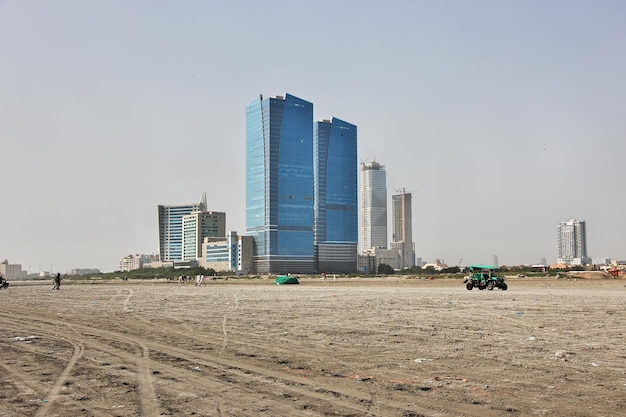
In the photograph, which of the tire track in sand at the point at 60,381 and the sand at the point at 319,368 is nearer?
the tire track in sand at the point at 60,381

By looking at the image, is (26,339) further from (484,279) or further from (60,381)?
(484,279)

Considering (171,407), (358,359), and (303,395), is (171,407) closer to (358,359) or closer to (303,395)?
(303,395)

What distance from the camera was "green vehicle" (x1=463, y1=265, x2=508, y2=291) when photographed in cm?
4978

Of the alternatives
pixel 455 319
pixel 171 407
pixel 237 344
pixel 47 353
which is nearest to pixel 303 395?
pixel 171 407

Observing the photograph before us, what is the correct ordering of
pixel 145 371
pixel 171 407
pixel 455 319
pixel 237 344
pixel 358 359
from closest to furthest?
1. pixel 171 407
2. pixel 145 371
3. pixel 358 359
4. pixel 237 344
5. pixel 455 319

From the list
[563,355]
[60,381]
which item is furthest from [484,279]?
[60,381]

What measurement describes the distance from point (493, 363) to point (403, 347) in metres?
2.81

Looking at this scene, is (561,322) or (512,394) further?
(561,322)

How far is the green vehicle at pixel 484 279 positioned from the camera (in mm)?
49781

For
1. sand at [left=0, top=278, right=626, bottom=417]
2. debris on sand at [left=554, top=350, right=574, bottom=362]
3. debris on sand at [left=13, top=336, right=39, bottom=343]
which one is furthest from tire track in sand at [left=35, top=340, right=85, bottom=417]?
debris on sand at [left=554, top=350, right=574, bottom=362]

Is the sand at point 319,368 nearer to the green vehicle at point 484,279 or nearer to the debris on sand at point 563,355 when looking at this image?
the debris on sand at point 563,355

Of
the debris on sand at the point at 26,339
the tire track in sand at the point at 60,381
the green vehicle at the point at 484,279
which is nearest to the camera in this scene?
the tire track in sand at the point at 60,381

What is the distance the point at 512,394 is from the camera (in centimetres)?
890

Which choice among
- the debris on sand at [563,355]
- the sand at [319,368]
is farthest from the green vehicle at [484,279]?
the debris on sand at [563,355]
